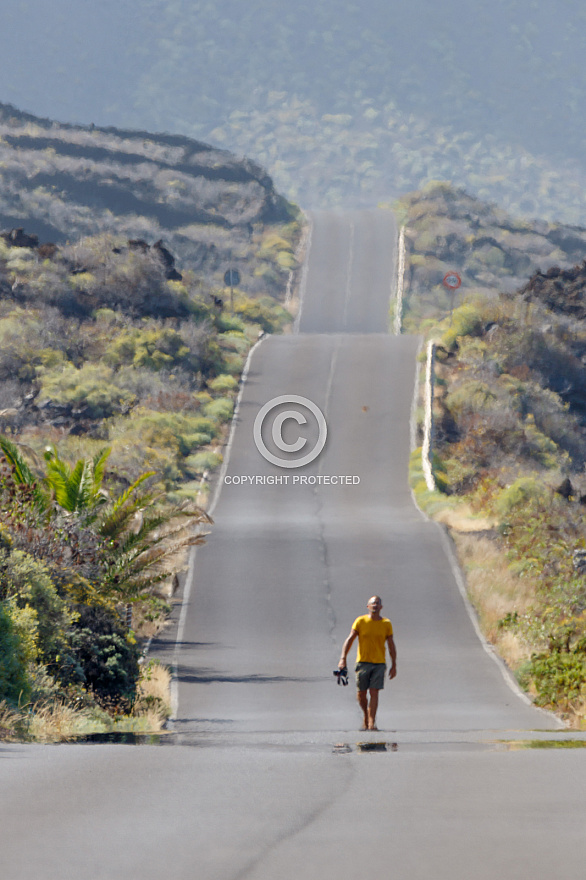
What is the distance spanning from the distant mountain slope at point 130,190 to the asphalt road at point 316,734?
127ft

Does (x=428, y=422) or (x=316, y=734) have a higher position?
(x=428, y=422)

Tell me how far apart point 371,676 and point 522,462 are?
25.0 meters

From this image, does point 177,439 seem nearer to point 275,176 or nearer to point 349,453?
point 349,453

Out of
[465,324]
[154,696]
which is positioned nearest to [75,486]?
[154,696]

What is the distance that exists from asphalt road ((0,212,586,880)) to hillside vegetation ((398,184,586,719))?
82cm

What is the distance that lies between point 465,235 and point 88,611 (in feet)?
239

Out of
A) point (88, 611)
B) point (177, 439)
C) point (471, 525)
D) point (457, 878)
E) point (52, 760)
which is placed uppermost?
point (177, 439)

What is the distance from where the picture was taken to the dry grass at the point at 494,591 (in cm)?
2097

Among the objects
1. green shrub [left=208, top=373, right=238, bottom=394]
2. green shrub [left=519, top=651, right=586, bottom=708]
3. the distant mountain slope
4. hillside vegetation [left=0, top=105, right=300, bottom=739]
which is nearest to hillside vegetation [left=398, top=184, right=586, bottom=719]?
green shrub [left=519, top=651, right=586, bottom=708]

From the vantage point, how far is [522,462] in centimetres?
3806

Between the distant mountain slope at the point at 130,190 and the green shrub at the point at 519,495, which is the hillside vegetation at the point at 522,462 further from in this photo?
the distant mountain slope at the point at 130,190

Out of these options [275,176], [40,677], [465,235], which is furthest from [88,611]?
[275,176]

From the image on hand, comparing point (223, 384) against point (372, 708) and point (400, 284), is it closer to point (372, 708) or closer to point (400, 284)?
point (372, 708)

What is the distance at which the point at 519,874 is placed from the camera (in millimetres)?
5879
